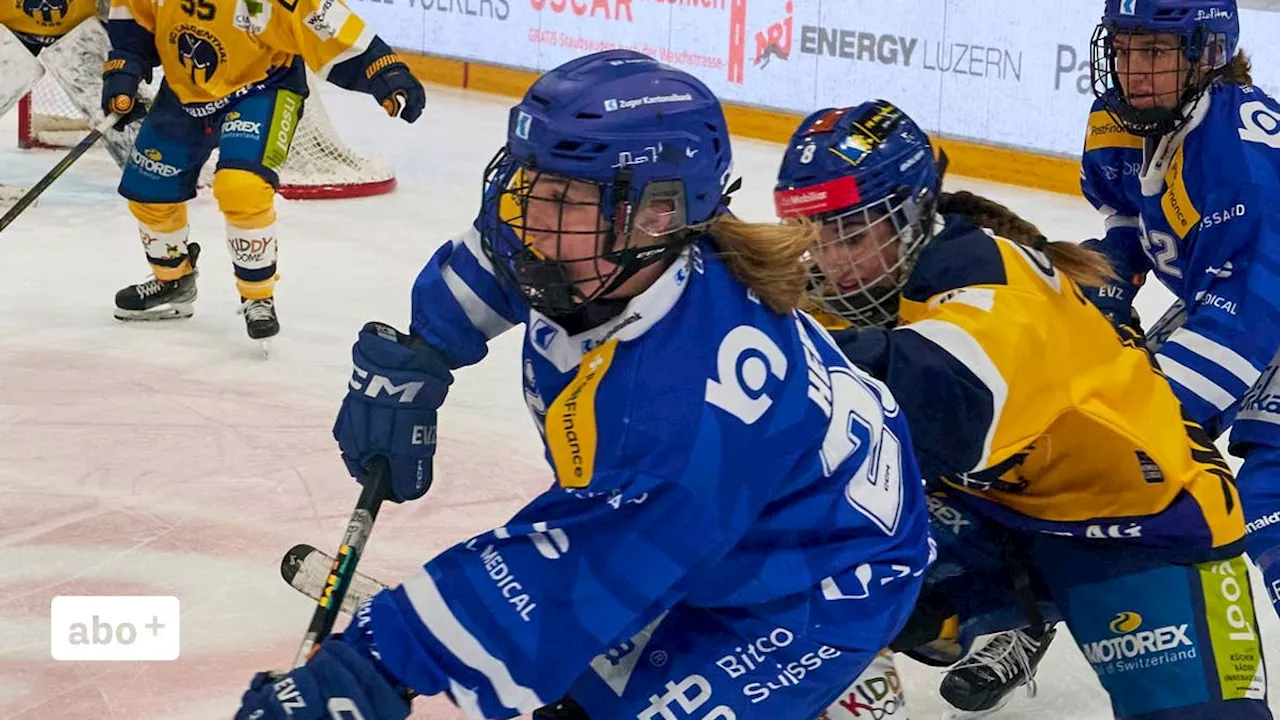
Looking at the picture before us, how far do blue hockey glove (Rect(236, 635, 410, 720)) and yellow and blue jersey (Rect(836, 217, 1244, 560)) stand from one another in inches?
26.4

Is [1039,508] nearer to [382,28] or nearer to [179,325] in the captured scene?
[179,325]

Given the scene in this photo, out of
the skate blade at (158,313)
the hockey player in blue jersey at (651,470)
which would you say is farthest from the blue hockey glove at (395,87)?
the hockey player in blue jersey at (651,470)

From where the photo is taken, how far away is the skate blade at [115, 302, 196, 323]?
464 centimetres

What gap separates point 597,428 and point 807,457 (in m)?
0.22

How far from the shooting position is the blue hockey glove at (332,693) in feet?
4.67

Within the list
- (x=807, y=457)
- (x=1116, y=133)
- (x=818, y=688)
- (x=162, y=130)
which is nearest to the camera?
(x=807, y=457)

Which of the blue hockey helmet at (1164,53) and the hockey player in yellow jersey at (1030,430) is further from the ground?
the blue hockey helmet at (1164,53)

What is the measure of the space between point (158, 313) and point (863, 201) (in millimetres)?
3120

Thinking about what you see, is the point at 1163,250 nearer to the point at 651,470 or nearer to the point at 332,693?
the point at 651,470

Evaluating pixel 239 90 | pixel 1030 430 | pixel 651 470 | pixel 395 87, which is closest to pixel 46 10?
pixel 239 90

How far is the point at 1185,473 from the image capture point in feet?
6.90

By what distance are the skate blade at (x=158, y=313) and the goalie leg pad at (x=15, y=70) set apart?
130 cm

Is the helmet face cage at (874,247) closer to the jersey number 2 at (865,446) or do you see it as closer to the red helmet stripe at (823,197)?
the red helmet stripe at (823,197)

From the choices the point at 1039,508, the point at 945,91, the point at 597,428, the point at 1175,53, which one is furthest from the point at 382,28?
the point at 597,428
